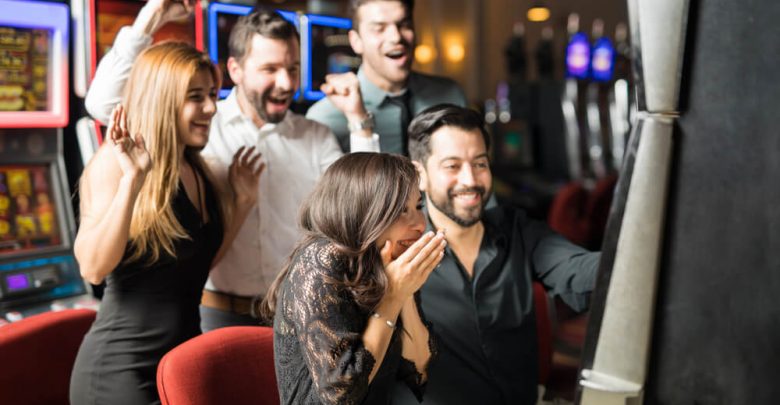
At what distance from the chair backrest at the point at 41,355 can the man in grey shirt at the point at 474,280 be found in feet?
2.97

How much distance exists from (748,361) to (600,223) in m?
4.84

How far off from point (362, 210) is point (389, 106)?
3.28ft

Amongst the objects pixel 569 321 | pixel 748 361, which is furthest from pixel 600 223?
pixel 748 361

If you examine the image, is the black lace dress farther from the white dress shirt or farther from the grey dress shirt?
the grey dress shirt

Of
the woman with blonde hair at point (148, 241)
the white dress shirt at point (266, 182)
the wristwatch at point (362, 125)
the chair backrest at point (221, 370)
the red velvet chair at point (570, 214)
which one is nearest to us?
the chair backrest at point (221, 370)

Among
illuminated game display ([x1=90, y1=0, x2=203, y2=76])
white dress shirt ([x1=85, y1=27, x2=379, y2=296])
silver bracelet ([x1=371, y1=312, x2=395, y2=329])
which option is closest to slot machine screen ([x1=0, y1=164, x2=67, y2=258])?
illuminated game display ([x1=90, y1=0, x2=203, y2=76])

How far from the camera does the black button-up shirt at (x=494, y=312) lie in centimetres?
185

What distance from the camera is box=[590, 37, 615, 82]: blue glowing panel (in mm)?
8344

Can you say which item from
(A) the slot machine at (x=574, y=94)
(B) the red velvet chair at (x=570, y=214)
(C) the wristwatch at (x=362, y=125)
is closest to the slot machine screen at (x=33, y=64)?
(C) the wristwatch at (x=362, y=125)

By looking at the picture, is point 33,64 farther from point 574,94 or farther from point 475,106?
point 574,94

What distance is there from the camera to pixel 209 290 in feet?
7.30

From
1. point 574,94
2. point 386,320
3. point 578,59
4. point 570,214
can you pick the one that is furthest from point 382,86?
point 578,59

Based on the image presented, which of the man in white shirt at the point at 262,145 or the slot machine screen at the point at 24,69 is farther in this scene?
the slot machine screen at the point at 24,69

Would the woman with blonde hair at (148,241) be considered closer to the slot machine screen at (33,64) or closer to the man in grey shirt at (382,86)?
the man in grey shirt at (382,86)
